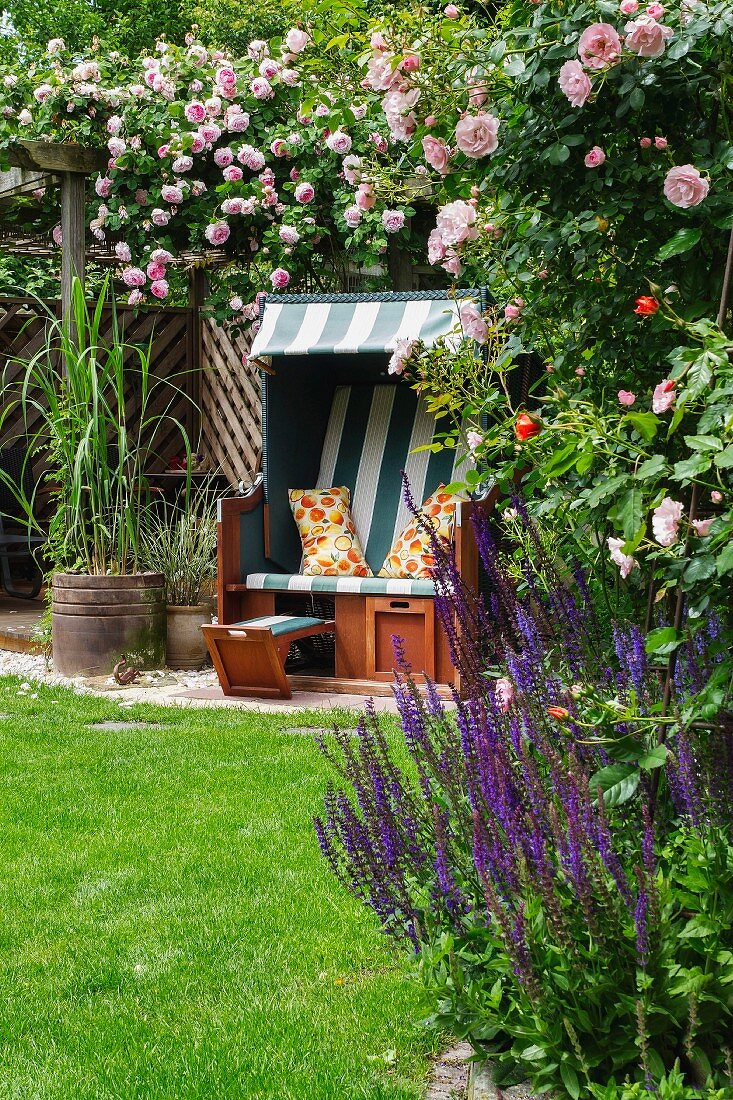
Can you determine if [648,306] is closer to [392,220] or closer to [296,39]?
[296,39]

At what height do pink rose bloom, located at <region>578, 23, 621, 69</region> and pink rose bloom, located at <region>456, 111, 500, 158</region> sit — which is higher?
pink rose bloom, located at <region>578, 23, 621, 69</region>

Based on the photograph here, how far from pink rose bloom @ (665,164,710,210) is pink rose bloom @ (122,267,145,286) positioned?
623cm

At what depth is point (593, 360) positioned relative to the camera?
2113 millimetres

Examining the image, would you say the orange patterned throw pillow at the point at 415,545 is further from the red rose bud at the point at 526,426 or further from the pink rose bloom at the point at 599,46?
the pink rose bloom at the point at 599,46

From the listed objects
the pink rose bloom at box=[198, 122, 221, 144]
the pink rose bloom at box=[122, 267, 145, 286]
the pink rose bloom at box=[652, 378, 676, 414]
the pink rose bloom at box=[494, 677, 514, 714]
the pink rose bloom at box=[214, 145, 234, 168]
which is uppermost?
the pink rose bloom at box=[198, 122, 221, 144]

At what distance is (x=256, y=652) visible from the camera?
509 cm

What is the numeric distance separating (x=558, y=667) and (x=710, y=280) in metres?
0.79

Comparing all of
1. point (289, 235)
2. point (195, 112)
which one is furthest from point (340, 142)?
point (195, 112)

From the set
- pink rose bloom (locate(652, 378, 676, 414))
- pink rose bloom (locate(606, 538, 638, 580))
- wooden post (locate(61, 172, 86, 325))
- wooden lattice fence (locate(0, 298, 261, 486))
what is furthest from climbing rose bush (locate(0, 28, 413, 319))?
pink rose bloom (locate(652, 378, 676, 414))

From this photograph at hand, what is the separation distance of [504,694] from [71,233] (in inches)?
213

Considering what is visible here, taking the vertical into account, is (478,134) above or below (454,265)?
above

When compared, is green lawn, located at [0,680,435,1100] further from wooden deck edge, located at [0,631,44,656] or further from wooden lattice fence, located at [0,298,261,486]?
wooden lattice fence, located at [0,298,261,486]

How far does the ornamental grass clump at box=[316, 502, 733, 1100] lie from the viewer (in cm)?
153

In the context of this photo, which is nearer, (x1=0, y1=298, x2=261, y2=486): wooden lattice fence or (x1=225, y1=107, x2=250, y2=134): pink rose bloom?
(x1=225, y1=107, x2=250, y2=134): pink rose bloom
